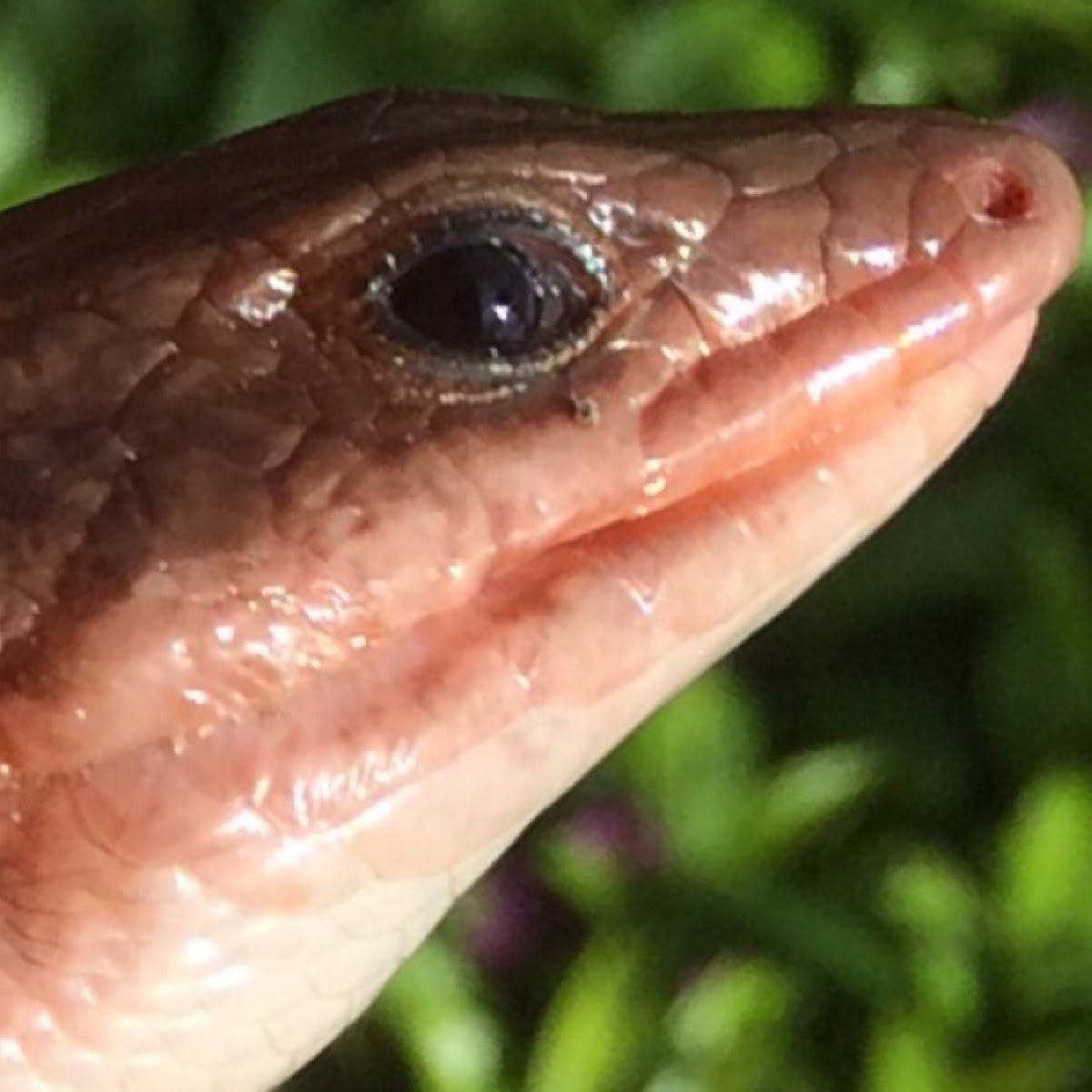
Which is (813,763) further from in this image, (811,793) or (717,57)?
(717,57)

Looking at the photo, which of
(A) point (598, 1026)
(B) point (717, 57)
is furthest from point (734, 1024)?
(B) point (717, 57)

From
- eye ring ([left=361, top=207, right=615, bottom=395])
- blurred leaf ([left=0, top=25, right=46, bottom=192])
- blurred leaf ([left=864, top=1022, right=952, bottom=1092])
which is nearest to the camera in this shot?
eye ring ([left=361, top=207, right=615, bottom=395])

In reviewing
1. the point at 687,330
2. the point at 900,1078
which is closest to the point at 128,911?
the point at 687,330

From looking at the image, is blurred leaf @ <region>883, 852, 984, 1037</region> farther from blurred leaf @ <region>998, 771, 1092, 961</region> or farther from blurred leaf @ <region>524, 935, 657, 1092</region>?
blurred leaf @ <region>524, 935, 657, 1092</region>

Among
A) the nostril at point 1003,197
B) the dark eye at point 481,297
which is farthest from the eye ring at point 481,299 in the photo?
the nostril at point 1003,197

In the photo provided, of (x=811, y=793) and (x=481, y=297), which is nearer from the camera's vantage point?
(x=481, y=297)

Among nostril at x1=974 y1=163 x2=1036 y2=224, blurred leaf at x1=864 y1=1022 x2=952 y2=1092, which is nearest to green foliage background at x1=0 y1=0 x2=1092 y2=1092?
blurred leaf at x1=864 y1=1022 x2=952 y2=1092

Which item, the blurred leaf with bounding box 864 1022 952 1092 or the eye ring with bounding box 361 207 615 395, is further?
the blurred leaf with bounding box 864 1022 952 1092
